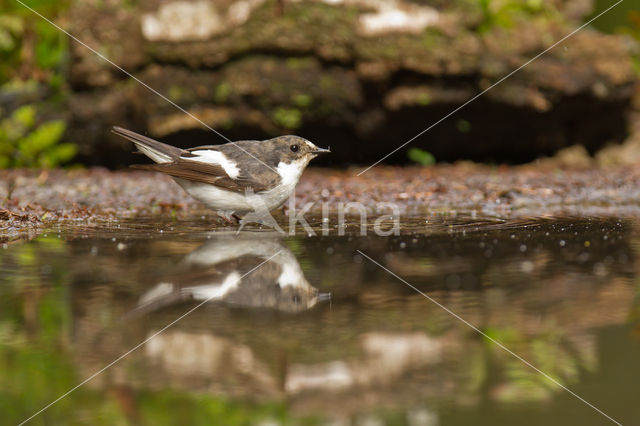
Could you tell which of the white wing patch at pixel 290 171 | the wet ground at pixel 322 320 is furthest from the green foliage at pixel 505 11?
the white wing patch at pixel 290 171

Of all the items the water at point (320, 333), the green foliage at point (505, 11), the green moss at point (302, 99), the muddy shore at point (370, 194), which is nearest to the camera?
the water at point (320, 333)

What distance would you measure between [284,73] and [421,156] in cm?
216

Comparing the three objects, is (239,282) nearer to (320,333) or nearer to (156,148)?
(320,333)

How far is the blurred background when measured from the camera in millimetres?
8422

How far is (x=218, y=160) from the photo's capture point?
560cm

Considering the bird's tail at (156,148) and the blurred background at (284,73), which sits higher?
the blurred background at (284,73)

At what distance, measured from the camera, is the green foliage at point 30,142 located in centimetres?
845

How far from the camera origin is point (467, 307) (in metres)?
2.97

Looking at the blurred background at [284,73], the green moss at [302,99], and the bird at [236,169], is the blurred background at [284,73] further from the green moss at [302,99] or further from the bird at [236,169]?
the bird at [236,169]

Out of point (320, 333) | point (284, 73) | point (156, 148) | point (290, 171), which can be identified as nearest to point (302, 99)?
point (284, 73)

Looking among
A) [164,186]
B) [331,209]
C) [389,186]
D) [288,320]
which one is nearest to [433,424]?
[288,320]

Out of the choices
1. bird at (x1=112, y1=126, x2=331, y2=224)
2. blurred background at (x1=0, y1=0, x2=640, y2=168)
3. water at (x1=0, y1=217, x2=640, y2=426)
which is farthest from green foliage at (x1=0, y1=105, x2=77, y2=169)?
water at (x1=0, y1=217, x2=640, y2=426)

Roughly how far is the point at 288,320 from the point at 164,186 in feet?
18.0

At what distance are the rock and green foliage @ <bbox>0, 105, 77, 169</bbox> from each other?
0.90 ft
